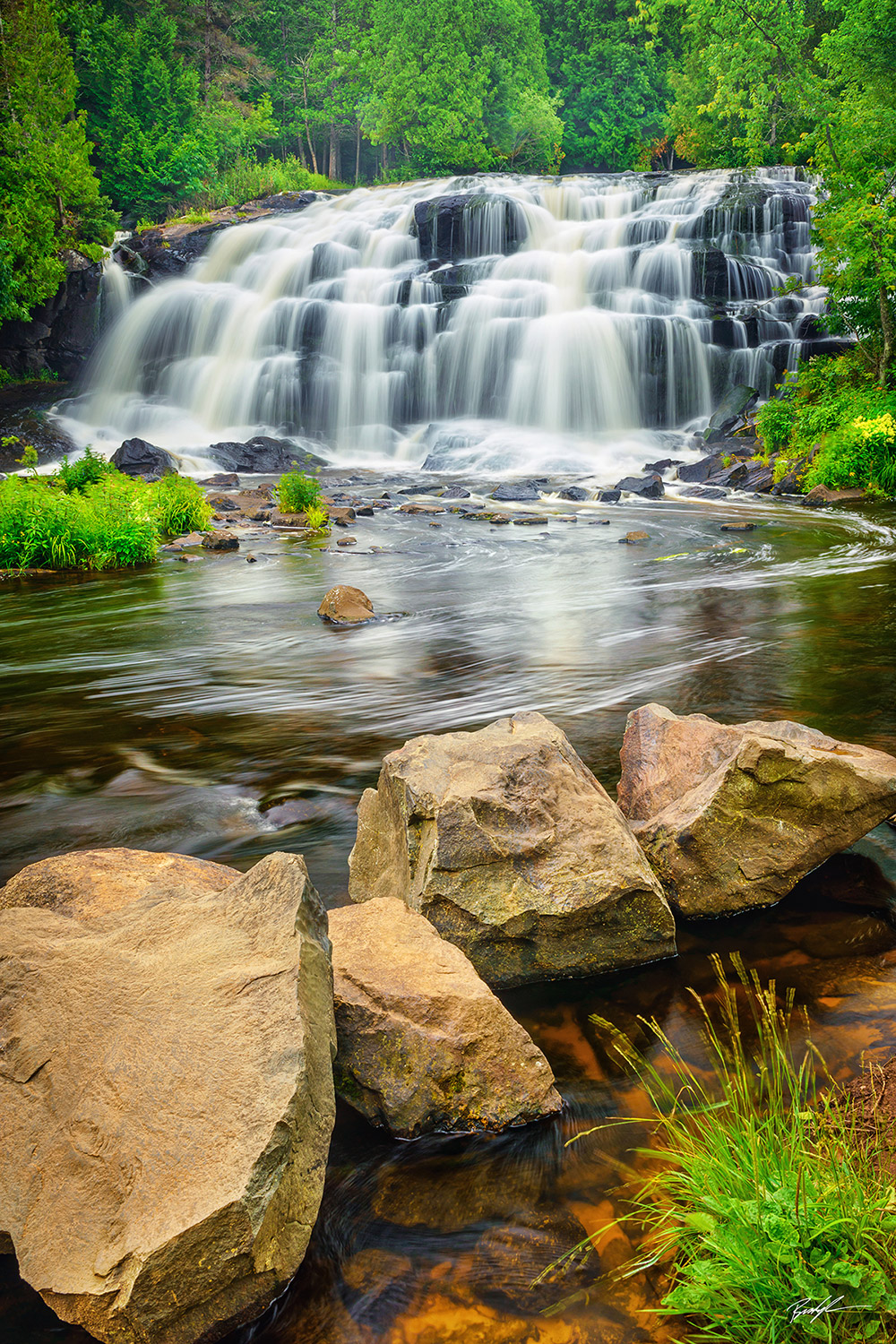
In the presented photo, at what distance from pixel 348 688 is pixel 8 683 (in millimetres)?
2830

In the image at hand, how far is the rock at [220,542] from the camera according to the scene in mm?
12758

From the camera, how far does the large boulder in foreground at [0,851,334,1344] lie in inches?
69.7

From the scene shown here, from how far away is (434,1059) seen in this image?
8.05 feet

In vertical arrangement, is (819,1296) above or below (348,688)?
above

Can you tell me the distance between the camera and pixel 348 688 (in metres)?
6.73

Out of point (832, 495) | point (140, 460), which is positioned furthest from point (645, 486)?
point (140, 460)

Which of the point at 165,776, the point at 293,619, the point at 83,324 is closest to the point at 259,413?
the point at 83,324

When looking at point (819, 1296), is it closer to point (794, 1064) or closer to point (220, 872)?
point (794, 1064)

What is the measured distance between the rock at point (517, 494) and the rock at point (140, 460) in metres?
6.58

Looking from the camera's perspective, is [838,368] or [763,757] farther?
[838,368]

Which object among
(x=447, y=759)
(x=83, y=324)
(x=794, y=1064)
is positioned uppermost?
(x=447, y=759)

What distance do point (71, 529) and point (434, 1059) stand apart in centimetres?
1089

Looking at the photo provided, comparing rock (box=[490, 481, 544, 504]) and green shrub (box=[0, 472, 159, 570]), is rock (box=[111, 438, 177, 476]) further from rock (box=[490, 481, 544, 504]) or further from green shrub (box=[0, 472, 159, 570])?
rock (box=[490, 481, 544, 504])

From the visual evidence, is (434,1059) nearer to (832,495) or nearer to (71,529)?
(71,529)
